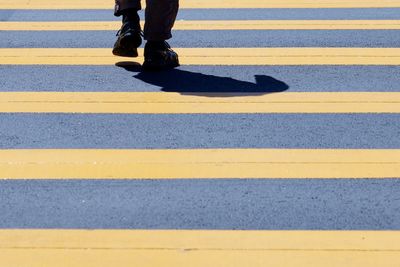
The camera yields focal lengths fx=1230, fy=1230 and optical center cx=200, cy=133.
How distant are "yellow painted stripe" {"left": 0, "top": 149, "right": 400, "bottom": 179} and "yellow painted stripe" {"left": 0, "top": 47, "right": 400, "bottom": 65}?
1592 millimetres

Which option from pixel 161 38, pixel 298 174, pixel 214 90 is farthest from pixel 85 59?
pixel 298 174

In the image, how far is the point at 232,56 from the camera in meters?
6.93

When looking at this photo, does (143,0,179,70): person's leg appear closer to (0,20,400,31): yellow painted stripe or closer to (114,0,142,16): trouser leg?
(114,0,142,16): trouser leg

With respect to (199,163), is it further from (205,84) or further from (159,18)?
(159,18)

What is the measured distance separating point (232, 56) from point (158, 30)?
549 millimetres

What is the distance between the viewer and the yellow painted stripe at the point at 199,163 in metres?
4.98
